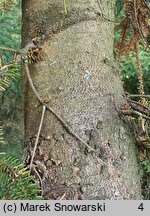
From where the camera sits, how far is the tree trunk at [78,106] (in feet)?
2.25

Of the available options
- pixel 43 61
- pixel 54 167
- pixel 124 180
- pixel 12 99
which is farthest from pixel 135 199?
pixel 12 99

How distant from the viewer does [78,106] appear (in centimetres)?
73

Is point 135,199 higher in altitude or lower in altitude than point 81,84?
lower

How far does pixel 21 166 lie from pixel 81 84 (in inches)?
7.9

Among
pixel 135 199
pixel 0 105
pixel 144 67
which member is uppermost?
pixel 144 67

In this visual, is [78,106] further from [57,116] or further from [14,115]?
[14,115]

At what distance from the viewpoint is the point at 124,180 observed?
704mm

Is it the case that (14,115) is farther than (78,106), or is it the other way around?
(14,115)

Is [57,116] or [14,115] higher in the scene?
[14,115]

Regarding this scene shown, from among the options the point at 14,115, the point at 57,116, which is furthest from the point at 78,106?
→ the point at 14,115

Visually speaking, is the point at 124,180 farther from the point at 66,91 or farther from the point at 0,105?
the point at 0,105

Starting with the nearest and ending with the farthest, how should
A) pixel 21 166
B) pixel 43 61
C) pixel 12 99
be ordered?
pixel 21 166 < pixel 43 61 < pixel 12 99

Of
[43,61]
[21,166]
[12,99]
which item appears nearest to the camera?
[21,166]

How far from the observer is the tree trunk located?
68 centimetres
